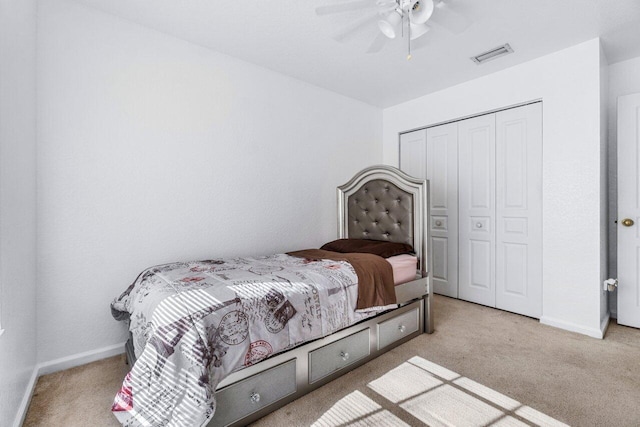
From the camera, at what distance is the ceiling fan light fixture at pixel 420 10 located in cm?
172

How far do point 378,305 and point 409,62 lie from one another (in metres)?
2.24

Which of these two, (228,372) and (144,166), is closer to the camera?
(228,372)

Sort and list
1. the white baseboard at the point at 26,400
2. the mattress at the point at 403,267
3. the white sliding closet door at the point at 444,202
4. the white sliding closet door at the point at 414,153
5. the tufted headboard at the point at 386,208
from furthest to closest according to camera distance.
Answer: the white sliding closet door at the point at 414,153 → the white sliding closet door at the point at 444,202 → the tufted headboard at the point at 386,208 → the mattress at the point at 403,267 → the white baseboard at the point at 26,400

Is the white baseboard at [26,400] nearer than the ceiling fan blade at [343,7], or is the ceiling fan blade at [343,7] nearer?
the white baseboard at [26,400]

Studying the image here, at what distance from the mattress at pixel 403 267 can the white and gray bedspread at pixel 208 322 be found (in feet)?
1.45

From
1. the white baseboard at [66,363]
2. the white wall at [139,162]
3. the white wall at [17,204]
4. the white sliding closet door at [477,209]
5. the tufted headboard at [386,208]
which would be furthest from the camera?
the white sliding closet door at [477,209]

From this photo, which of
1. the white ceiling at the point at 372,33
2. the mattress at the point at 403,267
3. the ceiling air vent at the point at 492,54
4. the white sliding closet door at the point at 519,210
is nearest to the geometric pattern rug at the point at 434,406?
the mattress at the point at 403,267

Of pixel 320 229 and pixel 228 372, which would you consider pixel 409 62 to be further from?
pixel 228 372

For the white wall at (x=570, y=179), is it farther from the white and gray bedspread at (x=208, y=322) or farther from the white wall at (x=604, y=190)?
the white and gray bedspread at (x=208, y=322)

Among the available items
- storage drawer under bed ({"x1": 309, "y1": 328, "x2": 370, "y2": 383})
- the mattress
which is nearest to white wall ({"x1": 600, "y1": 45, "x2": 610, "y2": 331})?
the mattress

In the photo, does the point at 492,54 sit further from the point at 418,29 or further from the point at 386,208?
the point at 386,208

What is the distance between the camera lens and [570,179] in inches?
99.3

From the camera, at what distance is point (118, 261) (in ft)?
6.91

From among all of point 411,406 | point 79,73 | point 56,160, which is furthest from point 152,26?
point 411,406
